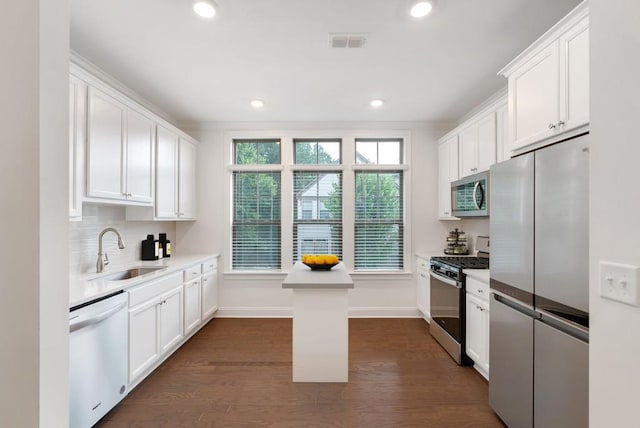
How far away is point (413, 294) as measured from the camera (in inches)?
171

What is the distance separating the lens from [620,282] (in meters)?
0.94

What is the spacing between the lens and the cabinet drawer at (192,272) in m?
3.37

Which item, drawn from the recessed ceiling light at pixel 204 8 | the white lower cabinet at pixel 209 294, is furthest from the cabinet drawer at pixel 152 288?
the recessed ceiling light at pixel 204 8

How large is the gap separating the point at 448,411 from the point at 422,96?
9.73 feet

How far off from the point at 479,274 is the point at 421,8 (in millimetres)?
2062

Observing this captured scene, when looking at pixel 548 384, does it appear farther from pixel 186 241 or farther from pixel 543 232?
pixel 186 241

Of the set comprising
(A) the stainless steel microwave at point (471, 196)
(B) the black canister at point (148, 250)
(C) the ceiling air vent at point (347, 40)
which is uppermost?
(C) the ceiling air vent at point (347, 40)

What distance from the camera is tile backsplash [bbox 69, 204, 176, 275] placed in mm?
2642

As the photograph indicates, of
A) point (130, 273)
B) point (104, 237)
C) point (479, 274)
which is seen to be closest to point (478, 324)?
point (479, 274)

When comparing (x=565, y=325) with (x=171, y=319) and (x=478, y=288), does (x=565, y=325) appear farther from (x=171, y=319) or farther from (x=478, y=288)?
(x=171, y=319)

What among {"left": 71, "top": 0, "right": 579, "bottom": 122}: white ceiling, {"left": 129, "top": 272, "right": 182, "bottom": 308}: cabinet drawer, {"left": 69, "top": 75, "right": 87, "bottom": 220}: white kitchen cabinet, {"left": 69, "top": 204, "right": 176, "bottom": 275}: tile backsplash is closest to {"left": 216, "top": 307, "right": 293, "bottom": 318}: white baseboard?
{"left": 129, "top": 272, "right": 182, "bottom": 308}: cabinet drawer

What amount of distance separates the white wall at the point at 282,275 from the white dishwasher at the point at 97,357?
2.13 meters

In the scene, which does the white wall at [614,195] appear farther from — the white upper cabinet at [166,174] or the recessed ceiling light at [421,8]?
the white upper cabinet at [166,174]

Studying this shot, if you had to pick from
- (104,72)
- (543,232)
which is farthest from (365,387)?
(104,72)
